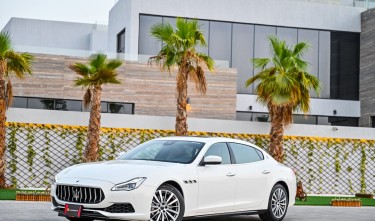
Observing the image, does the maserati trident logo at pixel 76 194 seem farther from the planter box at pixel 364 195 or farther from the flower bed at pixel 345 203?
the planter box at pixel 364 195

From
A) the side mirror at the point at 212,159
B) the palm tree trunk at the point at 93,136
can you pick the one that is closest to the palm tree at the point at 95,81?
the palm tree trunk at the point at 93,136

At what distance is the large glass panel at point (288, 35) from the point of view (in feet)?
115

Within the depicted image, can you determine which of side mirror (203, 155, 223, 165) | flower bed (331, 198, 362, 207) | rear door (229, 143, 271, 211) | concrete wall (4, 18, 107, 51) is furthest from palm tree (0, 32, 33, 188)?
concrete wall (4, 18, 107, 51)

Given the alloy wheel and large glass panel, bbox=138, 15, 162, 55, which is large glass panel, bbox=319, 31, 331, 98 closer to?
large glass panel, bbox=138, 15, 162, 55

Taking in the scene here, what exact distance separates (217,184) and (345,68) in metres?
26.5

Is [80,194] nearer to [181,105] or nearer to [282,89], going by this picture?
[181,105]

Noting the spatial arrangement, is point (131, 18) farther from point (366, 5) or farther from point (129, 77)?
point (366, 5)

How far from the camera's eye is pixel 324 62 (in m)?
36.0

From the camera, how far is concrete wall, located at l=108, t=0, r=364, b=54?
107 ft

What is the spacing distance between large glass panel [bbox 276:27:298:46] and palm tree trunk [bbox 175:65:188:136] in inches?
537

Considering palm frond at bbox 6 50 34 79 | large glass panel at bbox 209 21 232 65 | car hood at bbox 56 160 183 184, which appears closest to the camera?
car hood at bbox 56 160 183 184

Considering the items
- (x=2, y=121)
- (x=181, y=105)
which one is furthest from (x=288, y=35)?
(x=2, y=121)

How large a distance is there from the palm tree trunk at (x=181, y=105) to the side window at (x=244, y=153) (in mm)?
9664

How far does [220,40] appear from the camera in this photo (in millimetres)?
34156
